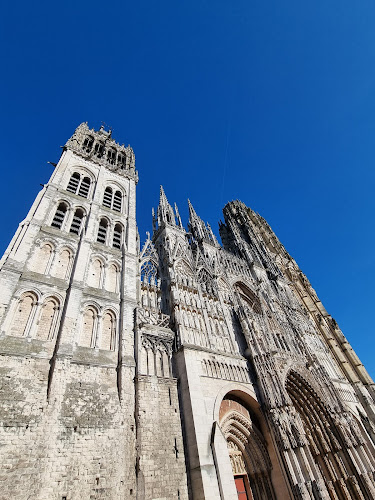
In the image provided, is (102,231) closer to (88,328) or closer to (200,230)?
(88,328)

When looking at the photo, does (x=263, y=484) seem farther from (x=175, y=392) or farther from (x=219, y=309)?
(x=219, y=309)

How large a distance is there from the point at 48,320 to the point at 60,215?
24.2 ft

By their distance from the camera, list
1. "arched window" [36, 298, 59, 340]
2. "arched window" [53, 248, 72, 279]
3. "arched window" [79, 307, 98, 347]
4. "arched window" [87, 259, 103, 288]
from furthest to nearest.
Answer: "arched window" [87, 259, 103, 288] → "arched window" [53, 248, 72, 279] → "arched window" [79, 307, 98, 347] → "arched window" [36, 298, 59, 340]

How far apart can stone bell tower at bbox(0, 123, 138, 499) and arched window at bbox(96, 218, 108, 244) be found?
0.08 meters

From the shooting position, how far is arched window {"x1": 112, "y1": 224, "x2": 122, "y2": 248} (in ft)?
57.1

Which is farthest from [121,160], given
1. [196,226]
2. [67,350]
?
[67,350]

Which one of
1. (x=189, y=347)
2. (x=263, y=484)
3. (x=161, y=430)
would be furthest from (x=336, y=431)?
(x=161, y=430)

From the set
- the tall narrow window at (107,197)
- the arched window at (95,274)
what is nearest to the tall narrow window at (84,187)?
the tall narrow window at (107,197)

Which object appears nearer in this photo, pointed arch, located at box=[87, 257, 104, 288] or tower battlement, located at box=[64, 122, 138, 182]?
pointed arch, located at box=[87, 257, 104, 288]

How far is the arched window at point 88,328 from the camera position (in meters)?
11.9

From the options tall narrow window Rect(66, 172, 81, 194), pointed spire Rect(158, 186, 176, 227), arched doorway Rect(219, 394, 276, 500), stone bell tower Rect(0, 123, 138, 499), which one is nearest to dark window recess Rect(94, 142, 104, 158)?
tall narrow window Rect(66, 172, 81, 194)

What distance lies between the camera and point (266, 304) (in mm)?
22859

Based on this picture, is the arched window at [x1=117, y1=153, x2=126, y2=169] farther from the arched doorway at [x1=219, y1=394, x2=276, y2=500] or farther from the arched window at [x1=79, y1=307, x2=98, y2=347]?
the arched doorway at [x1=219, y1=394, x2=276, y2=500]

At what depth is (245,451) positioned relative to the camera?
13945 mm
